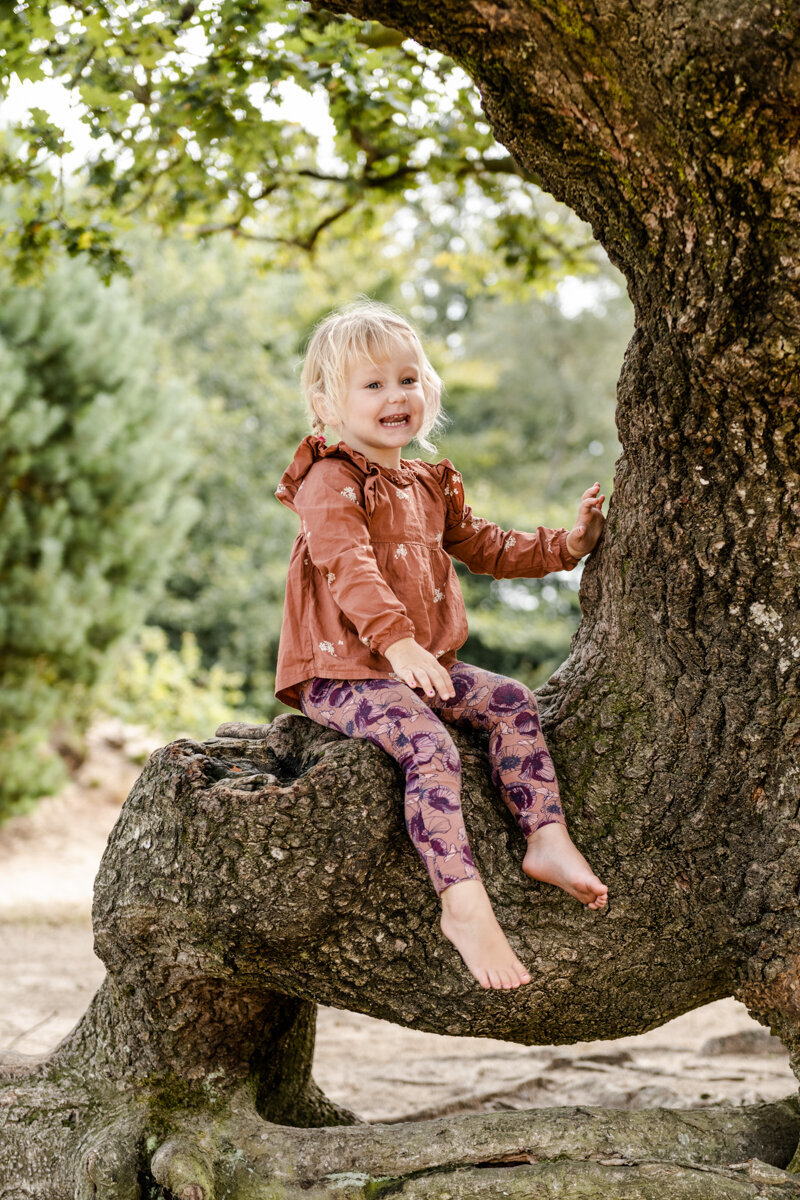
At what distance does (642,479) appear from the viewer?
246 centimetres

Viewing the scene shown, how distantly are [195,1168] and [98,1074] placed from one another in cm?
41

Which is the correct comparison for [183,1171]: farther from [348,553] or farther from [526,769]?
[348,553]

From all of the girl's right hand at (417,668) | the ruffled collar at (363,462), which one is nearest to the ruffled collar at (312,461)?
the ruffled collar at (363,462)

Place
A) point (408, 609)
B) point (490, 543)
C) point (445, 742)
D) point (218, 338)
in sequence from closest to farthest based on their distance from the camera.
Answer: point (445, 742), point (408, 609), point (490, 543), point (218, 338)

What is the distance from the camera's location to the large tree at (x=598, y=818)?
6.97 ft

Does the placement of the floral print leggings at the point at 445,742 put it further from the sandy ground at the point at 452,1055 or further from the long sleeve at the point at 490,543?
the sandy ground at the point at 452,1055

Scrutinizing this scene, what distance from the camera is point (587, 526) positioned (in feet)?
9.20

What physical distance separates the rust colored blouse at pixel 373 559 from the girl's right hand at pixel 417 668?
0.03 metres

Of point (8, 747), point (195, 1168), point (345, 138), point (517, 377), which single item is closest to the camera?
point (195, 1168)

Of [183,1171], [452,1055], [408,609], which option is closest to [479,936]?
[408,609]

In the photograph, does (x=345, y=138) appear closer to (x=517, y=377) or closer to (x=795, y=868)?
(x=795, y=868)

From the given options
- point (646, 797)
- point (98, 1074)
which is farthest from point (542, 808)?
point (98, 1074)

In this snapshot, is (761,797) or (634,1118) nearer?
(761,797)

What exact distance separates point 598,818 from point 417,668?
0.57m
